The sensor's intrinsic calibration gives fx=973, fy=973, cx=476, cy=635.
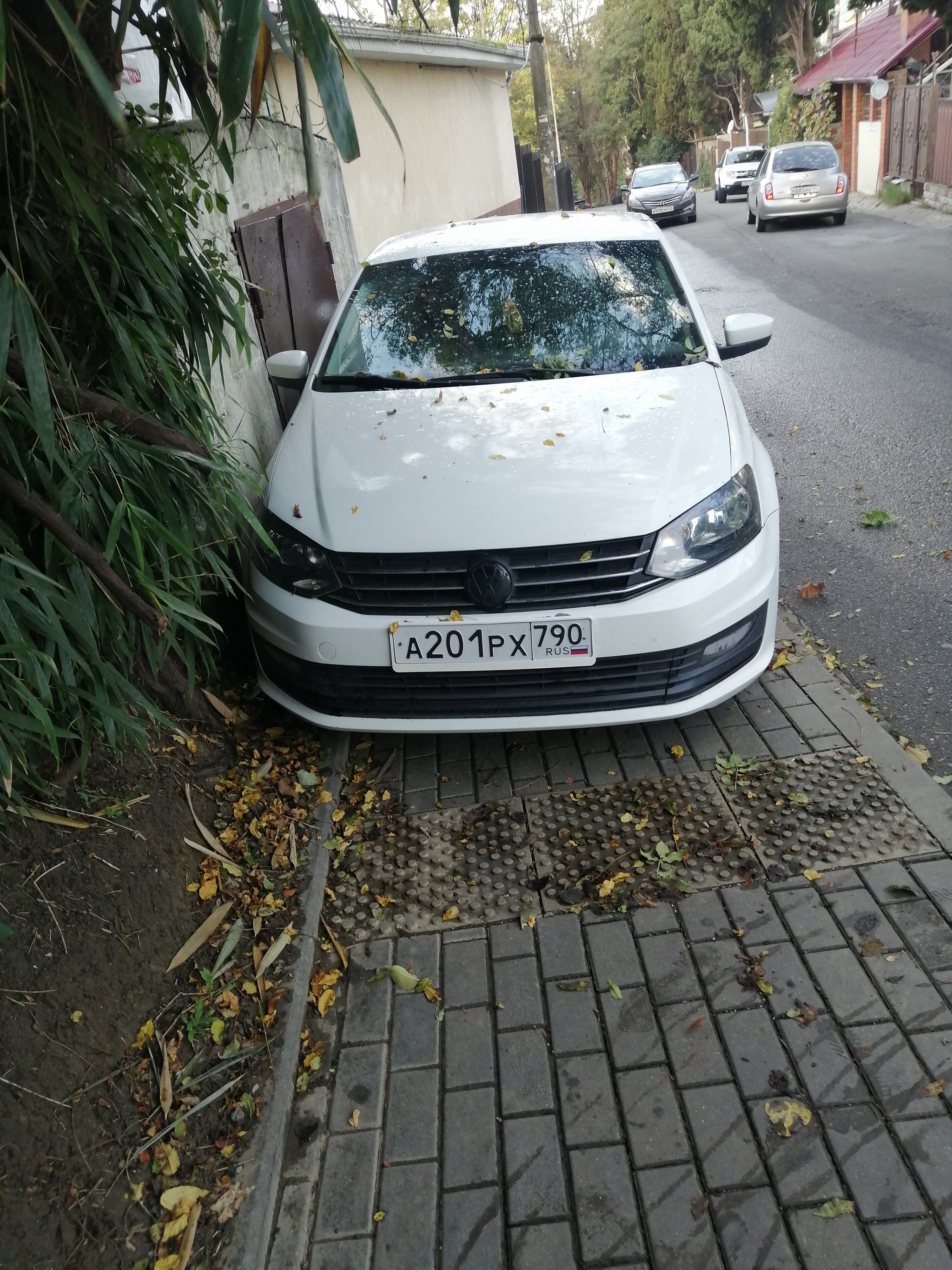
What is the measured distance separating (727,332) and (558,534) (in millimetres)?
1877

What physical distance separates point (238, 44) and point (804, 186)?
20.5 metres

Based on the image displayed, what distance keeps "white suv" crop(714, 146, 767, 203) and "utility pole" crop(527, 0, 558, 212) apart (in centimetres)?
920

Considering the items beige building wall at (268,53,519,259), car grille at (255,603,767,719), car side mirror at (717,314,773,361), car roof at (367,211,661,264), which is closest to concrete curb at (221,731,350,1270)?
car grille at (255,603,767,719)

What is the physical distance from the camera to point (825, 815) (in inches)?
125

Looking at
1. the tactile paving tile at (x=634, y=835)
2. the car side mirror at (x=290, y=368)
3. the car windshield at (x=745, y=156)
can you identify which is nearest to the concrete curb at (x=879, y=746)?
the tactile paving tile at (x=634, y=835)

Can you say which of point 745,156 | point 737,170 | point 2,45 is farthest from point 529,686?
point 745,156

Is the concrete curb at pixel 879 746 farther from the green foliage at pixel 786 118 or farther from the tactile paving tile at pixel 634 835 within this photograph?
the green foliage at pixel 786 118

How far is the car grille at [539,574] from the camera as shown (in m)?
3.14

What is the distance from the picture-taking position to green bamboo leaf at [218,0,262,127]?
169cm

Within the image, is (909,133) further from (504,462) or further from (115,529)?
(115,529)

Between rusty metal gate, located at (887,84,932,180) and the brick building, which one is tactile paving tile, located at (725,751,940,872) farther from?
the brick building

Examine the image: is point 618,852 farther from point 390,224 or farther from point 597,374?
point 390,224

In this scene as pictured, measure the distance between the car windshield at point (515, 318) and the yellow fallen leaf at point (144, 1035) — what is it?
257 cm

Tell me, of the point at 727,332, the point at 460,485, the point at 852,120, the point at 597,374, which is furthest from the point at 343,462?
the point at 852,120
